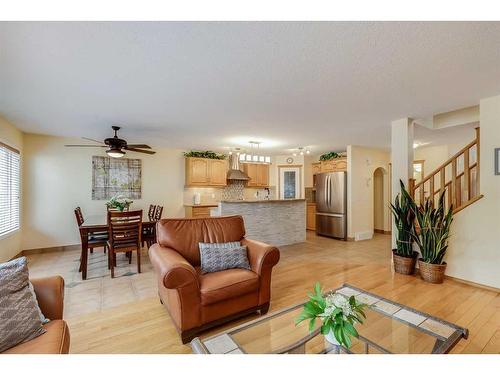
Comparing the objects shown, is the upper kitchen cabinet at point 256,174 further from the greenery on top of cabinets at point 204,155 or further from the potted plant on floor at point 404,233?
the potted plant on floor at point 404,233

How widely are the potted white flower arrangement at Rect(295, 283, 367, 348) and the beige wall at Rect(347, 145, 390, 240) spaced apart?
4735 mm

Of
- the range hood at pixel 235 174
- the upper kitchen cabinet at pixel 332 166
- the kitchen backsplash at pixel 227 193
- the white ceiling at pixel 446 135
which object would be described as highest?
the white ceiling at pixel 446 135

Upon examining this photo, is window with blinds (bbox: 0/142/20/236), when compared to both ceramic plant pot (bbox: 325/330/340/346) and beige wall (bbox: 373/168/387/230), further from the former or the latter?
beige wall (bbox: 373/168/387/230)

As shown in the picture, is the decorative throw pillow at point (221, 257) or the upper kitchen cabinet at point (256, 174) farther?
the upper kitchen cabinet at point (256, 174)

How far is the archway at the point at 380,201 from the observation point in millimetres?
6639

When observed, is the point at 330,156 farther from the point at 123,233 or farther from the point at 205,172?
the point at 123,233

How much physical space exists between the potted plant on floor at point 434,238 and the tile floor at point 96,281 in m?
3.54

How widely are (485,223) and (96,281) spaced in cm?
513

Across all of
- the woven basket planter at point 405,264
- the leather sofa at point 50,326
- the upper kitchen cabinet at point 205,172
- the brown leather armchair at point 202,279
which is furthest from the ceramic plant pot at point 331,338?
the upper kitchen cabinet at point 205,172

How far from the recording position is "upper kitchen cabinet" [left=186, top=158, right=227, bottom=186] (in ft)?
19.9

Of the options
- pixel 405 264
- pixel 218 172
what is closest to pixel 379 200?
pixel 405 264

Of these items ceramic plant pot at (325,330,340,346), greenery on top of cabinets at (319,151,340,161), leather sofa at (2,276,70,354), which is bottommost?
ceramic plant pot at (325,330,340,346)

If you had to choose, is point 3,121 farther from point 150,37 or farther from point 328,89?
point 328,89

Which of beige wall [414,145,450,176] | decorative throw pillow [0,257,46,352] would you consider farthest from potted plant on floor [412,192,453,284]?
decorative throw pillow [0,257,46,352]
